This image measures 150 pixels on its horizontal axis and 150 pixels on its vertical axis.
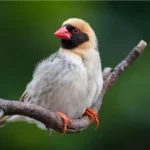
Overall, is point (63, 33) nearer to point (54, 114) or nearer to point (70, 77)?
point (70, 77)

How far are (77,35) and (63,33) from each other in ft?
0.23

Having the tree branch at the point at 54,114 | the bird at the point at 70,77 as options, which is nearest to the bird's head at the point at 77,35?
the bird at the point at 70,77

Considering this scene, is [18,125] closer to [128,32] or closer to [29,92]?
[29,92]

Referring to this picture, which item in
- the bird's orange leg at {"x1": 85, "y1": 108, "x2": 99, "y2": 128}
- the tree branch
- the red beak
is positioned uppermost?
the red beak

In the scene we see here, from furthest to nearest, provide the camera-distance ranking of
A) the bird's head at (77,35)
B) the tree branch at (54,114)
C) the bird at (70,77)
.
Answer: the bird's head at (77,35), the bird at (70,77), the tree branch at (54,114)

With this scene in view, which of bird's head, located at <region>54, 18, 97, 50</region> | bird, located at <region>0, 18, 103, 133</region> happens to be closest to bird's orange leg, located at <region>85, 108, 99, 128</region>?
bird, located at <region>0, 18, 103, 133</region>

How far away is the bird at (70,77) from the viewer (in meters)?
1.84

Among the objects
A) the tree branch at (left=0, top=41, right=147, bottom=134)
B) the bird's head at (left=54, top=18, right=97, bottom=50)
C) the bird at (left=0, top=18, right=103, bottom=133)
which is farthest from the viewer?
the bird's head at (left=54, top=18, right=97, bottom=50)

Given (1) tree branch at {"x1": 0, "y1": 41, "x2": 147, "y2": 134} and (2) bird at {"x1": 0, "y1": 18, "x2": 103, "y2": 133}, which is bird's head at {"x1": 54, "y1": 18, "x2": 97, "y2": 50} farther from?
(1) tree branch at {"x1": 0, "y1": 41, "x2": 147, "y2": 134}

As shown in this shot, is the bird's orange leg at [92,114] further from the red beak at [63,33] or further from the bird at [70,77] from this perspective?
the red beak at [63,33]

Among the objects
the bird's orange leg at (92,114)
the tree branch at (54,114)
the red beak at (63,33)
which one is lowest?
the bird's orange leg at (92,114)

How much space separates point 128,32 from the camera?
2244mm

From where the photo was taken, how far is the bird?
1839 mm

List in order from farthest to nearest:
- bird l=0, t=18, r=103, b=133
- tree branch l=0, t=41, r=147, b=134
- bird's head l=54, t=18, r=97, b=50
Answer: bird's head l=54, t=18, r=97, b=50 < bird l=0, t=18, r=103, b=133 < tree branch l=0, t=41, r=147, b=134
